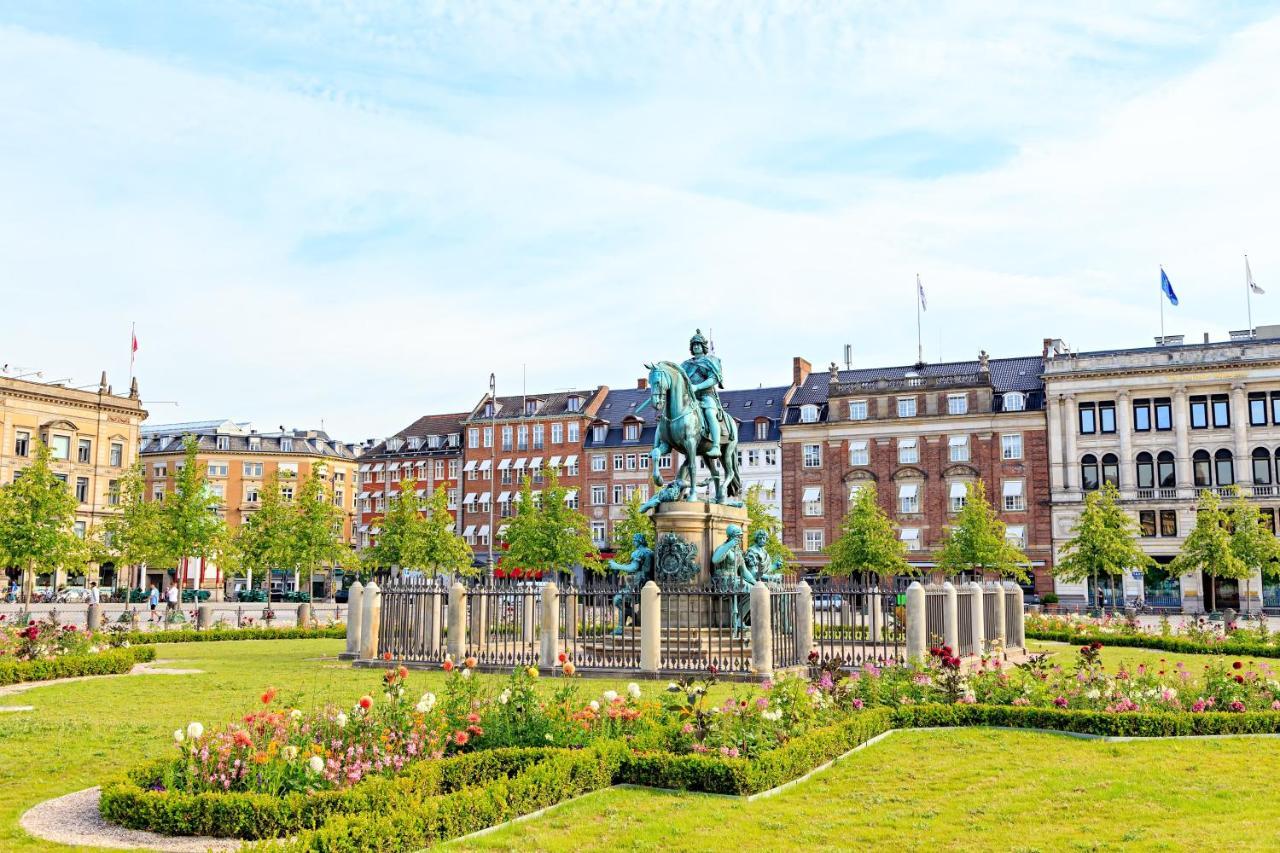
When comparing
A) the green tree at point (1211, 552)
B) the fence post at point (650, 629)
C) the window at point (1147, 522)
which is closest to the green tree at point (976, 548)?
the green tree at point (1211, 552)

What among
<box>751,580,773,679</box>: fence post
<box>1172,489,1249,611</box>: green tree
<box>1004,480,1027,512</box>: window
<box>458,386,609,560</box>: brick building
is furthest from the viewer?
<box>458,386,609,560</box>: brick building

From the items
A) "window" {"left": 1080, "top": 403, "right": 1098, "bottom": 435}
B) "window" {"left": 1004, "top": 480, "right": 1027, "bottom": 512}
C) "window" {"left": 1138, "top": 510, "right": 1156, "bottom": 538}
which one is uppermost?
"window" {"left": 1080, "top": 403, "right": 1098, "bottom": 435}

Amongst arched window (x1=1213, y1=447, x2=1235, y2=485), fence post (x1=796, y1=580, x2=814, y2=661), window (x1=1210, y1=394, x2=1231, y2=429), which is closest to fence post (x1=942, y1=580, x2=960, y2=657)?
fence post (x1=796, y1=580, x2=814, y2=661)

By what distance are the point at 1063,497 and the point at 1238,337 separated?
14.9m

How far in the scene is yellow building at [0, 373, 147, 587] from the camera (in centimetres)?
7731

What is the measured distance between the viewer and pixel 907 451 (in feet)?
245

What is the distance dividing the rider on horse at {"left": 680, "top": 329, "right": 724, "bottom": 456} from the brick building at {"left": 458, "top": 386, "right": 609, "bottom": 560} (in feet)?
→ 196

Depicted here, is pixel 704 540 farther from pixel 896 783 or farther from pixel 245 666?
pixel 896 783

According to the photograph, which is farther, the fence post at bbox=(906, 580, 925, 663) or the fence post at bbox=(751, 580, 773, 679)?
the fence post at bbox=(906, 580, 925, 663)

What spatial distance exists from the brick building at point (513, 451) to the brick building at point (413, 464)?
1890mm

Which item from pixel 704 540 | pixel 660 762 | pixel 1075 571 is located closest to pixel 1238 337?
pixel 1075 571

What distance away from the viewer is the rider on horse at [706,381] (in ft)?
84.0

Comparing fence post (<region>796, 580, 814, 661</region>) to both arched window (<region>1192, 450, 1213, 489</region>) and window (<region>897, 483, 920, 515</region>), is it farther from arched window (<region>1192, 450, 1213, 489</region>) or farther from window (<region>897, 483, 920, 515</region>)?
arched window (<region>1192, 450, 1213, 489</region>)

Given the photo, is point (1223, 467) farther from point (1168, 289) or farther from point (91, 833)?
point (91, 833)
